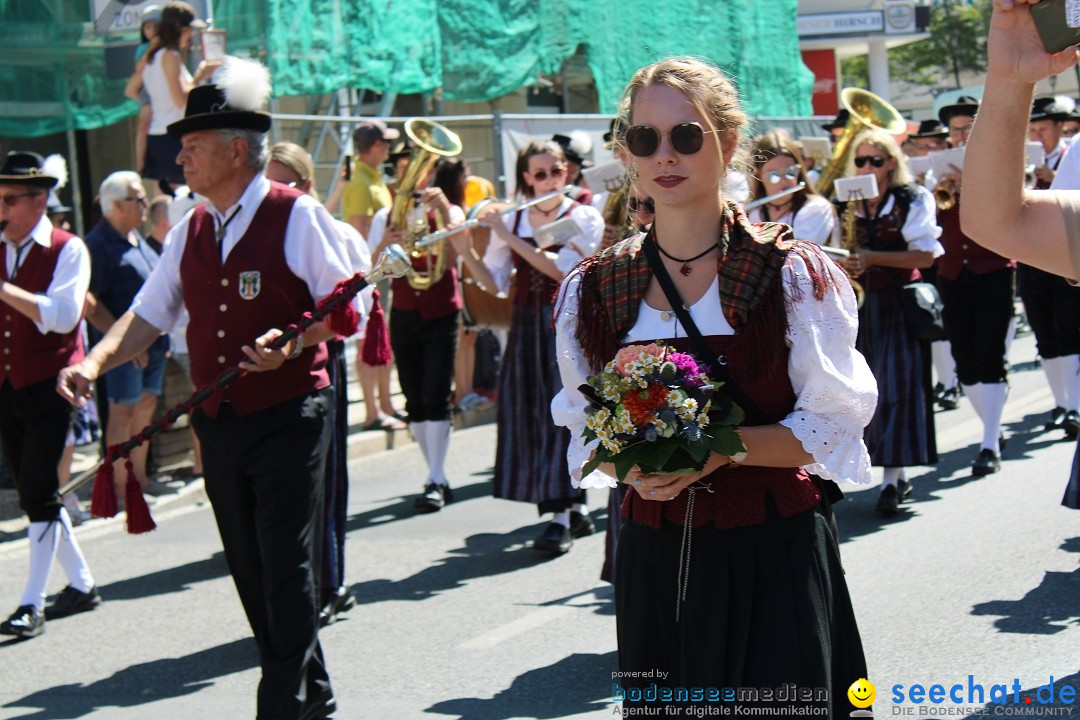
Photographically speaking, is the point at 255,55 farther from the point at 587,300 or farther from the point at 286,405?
the point at 587,300

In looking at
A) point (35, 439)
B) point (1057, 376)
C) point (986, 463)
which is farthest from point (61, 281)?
point (1057, 376)

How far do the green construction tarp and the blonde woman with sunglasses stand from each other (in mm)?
6429

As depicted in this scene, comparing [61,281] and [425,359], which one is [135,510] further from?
[425,359]

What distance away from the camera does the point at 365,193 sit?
10.1m

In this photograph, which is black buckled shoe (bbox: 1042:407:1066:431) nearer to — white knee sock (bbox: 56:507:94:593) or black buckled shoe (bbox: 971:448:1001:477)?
black buckled shoe (bbox: 971:448:1001:477)

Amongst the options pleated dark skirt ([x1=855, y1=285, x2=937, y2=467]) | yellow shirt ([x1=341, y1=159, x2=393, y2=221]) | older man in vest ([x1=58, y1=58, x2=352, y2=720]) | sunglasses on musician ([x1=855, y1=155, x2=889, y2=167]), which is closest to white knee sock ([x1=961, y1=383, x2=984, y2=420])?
pleated dark skirt ([x1=855, y1=285, x2=937, y2=467])

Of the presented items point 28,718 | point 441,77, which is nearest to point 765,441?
point 28,718

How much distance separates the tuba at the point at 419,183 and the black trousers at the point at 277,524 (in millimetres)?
3821

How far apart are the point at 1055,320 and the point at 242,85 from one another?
631 cm

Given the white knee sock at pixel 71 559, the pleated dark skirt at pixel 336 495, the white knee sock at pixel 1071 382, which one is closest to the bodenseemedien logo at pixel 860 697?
the pleated dark skirt at pixel 336 495

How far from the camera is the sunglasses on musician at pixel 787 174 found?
716 centimetres

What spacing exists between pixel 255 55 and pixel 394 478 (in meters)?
3.82

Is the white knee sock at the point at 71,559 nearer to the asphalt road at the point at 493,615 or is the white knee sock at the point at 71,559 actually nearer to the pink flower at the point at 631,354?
the asphalt road at the point at 493,615

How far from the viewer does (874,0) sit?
3209 centimetres
